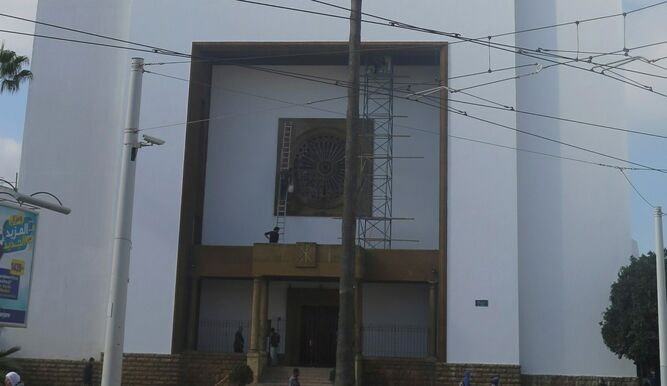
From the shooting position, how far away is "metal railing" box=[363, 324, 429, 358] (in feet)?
104

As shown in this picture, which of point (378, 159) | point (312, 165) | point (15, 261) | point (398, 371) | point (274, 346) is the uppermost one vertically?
point (378, 159)

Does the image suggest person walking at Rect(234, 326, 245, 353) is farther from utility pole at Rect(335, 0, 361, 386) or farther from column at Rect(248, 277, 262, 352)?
utility pole at Rect(335, 0, 361, 386)

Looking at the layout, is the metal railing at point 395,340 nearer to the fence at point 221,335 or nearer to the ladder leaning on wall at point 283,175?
the fence at point 221,335

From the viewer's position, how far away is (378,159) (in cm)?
3297

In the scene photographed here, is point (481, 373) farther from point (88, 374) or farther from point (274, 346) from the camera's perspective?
point (88, 374)

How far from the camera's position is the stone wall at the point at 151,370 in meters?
29.0

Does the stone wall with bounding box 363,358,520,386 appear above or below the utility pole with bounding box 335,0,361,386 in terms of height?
below

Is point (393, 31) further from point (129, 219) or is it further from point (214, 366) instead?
point (129, 219)

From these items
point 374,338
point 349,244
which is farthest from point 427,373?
point 349,244

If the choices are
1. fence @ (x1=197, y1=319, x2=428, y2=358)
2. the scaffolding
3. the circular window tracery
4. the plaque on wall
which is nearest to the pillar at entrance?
fence @ (x1=197, y1=319, x2=428, y2=358)

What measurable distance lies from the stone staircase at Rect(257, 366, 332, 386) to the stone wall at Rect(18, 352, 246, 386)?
1.01m

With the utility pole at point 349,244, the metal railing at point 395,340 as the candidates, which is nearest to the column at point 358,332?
the metal railing at point 395,340

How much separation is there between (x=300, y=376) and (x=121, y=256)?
16.8 m

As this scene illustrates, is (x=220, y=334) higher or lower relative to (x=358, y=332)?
lower
